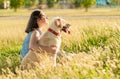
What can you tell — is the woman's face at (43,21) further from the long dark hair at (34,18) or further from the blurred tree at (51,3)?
the blurred tree at (51,3)

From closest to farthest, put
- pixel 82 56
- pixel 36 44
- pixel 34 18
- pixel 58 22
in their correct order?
pixel 82 56 < pixel 58 22 < pixel 36 44 < pixel 34 18

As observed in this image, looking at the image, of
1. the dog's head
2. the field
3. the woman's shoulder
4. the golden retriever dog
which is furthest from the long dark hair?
the field

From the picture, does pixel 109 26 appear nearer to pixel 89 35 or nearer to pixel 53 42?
pixel 89 35

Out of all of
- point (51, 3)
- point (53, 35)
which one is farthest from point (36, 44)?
point (51, 3)

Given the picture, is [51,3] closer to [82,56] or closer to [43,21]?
[43,21]

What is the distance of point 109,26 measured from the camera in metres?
11.3

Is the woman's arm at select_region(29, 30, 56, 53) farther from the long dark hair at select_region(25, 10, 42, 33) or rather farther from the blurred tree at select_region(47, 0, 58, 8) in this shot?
the blurred tree at select_region(47, 0, 58, 8)

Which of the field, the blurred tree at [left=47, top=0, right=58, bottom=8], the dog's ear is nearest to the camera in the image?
the field

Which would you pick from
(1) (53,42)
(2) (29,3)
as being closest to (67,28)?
(1) (53,42)

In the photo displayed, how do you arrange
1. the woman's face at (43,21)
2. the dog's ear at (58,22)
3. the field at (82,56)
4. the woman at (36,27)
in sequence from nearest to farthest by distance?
the field at (82,56), the dog's ear at (58,22), the woman at (36,27), the woman's face at (43,21)

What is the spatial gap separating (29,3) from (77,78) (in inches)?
3906

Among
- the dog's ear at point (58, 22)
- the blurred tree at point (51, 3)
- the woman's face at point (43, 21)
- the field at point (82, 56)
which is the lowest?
the blurred tree at point (51, 3)

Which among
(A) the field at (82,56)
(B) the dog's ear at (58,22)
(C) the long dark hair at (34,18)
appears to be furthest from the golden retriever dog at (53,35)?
(C) the long dark hair at (34,18)

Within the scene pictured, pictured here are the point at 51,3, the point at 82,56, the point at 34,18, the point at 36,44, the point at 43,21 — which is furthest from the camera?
the point at 51,3
